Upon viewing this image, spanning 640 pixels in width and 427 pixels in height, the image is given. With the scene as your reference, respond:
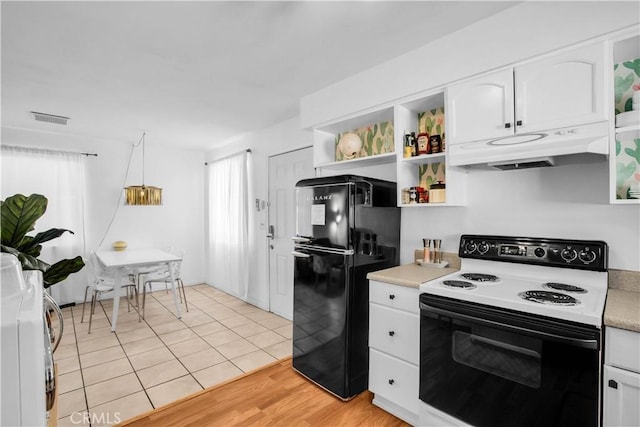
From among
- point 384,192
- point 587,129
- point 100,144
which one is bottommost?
point 384,192

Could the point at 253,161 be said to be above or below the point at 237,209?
above

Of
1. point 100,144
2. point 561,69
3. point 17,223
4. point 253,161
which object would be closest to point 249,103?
point 253,161

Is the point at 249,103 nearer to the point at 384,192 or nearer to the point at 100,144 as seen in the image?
the point at 384,192

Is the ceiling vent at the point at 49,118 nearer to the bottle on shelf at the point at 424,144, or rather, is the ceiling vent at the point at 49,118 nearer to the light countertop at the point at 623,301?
the bottle on shelf at the point at 424,144

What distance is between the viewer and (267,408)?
82.5 inches

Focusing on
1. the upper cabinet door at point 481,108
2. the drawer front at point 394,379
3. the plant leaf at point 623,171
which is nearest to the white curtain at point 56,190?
the drawer front at point 394,379

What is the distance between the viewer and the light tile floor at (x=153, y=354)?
7.12 ft

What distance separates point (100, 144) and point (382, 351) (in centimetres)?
471

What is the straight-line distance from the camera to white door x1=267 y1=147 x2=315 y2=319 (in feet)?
12.0

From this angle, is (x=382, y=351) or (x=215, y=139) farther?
(x=215, y=139)

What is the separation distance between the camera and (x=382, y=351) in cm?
204

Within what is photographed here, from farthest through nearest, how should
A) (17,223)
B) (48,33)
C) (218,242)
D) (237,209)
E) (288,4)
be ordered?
(218,242), (237,209), (48,33), (288,4), (17,223)

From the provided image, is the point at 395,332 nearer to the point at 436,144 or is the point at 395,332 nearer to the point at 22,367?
the point at 436,144

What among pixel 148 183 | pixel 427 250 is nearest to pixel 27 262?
pixel 427 250
